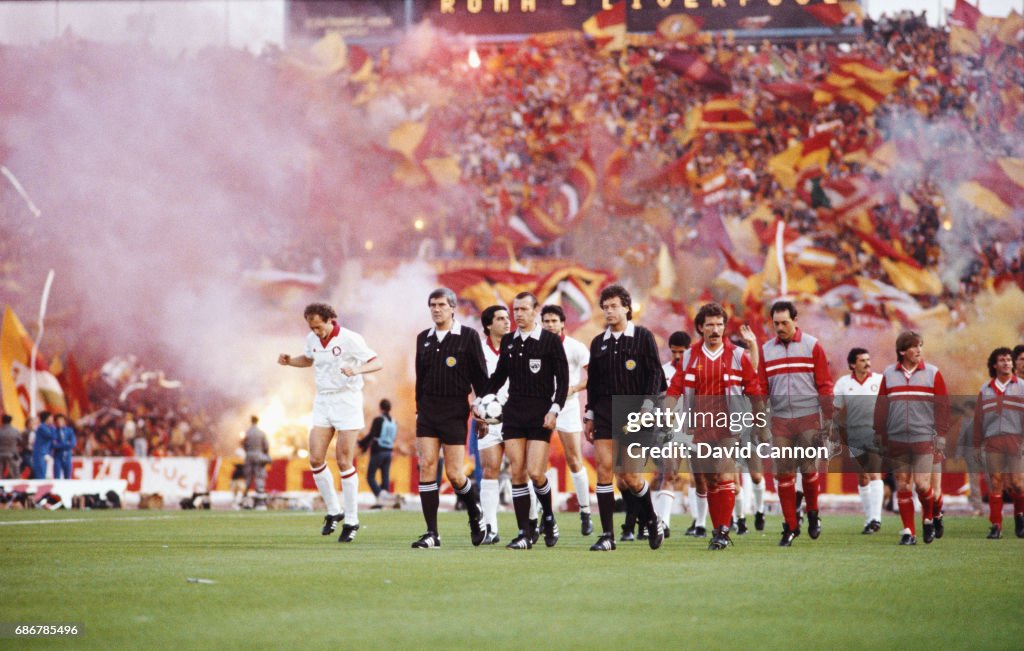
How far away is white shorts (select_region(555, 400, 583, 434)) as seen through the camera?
40.0ft

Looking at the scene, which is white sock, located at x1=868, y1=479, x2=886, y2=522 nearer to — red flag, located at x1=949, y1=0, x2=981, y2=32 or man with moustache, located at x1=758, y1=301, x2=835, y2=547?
man with moustache, located at x1=758, y1=301, x2=835, y2=547

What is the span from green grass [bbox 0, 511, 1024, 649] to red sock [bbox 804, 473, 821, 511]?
2.12ft

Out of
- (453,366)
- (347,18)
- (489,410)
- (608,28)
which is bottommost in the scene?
(489,410)

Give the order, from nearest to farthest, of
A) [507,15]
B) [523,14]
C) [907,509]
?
[907,509], [523,14], [507,15]

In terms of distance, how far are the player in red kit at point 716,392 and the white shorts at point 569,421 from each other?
2169 millimetres

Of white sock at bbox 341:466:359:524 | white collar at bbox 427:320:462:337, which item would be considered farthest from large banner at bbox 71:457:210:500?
white collar at bbox 427:320:462:337

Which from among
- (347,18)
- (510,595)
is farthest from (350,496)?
(347,18)

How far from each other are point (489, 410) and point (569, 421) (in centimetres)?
184

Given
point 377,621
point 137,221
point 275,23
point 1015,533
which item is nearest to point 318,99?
point 275,23

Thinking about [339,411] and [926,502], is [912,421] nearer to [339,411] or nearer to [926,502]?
[926,502]

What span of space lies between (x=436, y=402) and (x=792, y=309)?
3253mm

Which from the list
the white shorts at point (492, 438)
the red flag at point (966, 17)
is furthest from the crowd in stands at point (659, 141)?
the white shorts at point (492, 438)

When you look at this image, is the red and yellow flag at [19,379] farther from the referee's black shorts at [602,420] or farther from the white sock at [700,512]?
the referee's black shorts at [602,420]

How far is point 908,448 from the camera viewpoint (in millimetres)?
11797
